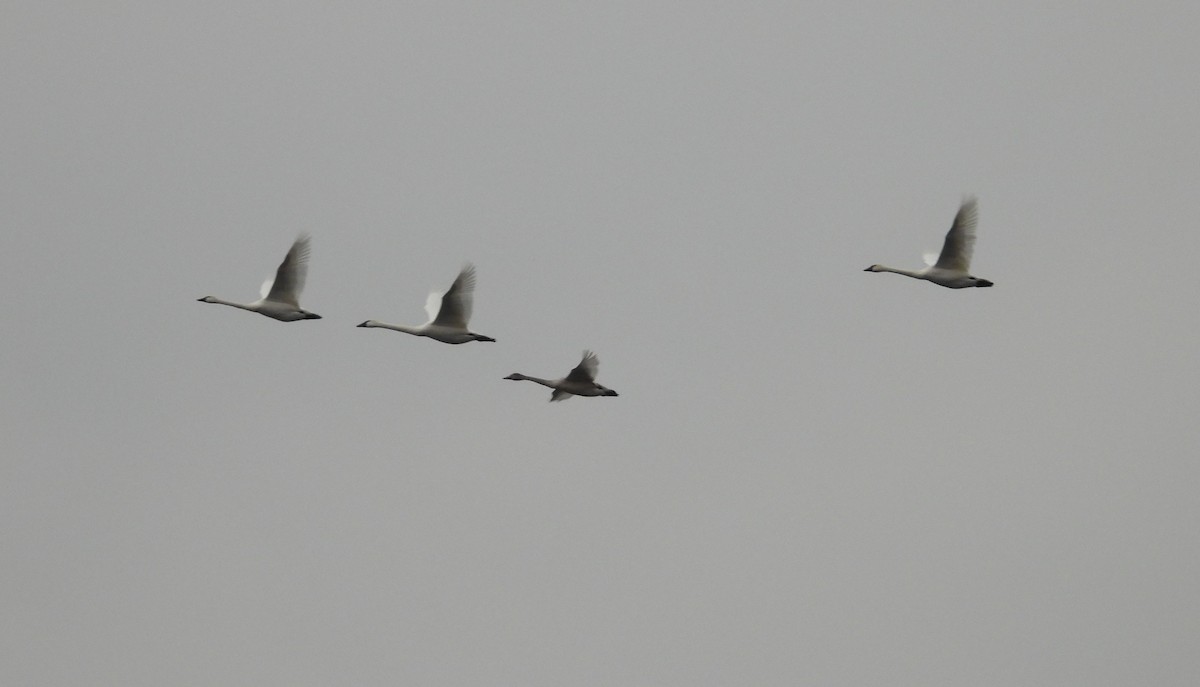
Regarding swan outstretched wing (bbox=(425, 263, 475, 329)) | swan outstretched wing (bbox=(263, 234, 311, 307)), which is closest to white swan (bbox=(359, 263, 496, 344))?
swan outstretched wing (bbox=(425, 263, 475, 329))

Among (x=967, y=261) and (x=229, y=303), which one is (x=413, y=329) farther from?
(x=967, y=261)

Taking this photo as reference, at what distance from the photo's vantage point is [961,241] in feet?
502

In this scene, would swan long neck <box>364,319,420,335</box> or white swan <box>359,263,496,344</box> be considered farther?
swan long neck <box>364,319,420,335</box>

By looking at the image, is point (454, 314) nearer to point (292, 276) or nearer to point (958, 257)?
point (292, 276)

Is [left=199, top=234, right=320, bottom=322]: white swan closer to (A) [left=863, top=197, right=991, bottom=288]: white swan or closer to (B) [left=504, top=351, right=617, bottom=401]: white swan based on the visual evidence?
(B) [left=504, top=351, right=617, bottom=401]: white swan

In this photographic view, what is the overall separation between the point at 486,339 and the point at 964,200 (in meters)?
16.3

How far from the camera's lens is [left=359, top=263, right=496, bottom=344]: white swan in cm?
15262

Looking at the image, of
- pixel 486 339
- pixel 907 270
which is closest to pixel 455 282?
pixel 486 339

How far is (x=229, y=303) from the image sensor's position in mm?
159750

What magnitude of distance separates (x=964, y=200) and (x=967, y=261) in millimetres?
2713

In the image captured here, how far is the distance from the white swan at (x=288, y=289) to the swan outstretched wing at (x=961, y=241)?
2079cm

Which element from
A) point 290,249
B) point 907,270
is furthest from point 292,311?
point 907,270

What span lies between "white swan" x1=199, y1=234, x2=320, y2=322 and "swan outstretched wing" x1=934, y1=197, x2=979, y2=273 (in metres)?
20.8

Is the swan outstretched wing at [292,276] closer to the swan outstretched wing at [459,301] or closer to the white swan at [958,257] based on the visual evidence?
the swan outstretched wing at [459,301]
